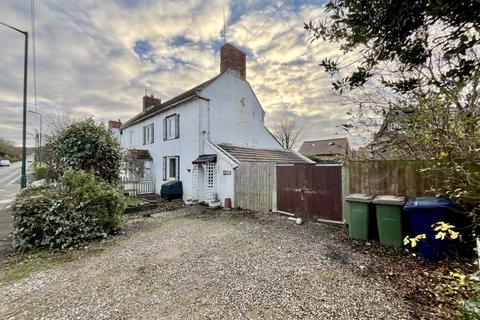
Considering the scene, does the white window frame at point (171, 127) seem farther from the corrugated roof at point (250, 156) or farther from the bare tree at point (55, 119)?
the bare tree at point (55, 119)

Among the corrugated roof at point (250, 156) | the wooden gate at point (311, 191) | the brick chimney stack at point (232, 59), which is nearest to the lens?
the wooden gate at point (311, 191)

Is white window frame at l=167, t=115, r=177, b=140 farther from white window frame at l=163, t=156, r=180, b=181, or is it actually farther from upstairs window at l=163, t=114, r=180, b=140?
white window frame at l=163, t=156, r=180, b=181

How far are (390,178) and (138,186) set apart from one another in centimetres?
1456

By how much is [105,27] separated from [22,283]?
9.18 m

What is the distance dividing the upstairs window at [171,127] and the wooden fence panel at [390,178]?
1028 centimetres

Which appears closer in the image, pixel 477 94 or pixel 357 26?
pixel 357 26

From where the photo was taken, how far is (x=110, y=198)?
6492 millimetres

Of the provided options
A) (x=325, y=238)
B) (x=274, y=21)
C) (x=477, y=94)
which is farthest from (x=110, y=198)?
(x=477, y=94)

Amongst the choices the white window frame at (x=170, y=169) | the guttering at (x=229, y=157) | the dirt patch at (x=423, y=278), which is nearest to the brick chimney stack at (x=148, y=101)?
the white window frame at (x=170, y=169)

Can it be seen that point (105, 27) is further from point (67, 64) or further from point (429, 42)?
point (429, 42)

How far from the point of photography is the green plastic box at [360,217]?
5.37m

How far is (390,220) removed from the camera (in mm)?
4938

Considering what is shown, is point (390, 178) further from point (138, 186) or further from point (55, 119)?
point (55, 119)

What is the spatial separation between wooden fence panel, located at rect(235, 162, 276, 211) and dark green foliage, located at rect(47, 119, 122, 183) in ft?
20.6
